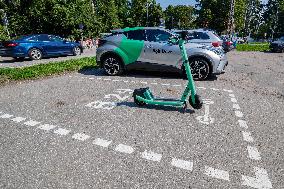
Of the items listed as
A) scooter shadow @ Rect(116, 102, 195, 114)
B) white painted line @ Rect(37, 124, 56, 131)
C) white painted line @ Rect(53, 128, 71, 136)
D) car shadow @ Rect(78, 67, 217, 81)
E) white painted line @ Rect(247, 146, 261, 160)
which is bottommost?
white painted line @ Rect(247, 146, 261, 160)

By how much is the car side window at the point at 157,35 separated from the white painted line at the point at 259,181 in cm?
638

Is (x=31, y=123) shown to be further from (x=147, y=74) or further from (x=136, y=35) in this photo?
(x=147, y=74)

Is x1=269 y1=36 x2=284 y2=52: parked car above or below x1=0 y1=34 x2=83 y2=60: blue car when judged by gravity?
below

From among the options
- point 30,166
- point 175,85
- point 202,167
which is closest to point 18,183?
point 30,166

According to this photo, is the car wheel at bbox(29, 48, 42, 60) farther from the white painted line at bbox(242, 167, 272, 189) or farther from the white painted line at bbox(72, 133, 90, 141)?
the white painted line at bbox(242, 167, 272, 189)

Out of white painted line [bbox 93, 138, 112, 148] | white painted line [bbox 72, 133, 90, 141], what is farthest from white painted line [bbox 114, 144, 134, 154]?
white painted line [bbox 72, 133, 90, 141]

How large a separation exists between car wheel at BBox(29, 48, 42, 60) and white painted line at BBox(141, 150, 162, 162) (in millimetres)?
13919

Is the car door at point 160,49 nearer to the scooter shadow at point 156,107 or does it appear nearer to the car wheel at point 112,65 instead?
the car wheel at point 112,65

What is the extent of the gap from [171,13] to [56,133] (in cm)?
10171

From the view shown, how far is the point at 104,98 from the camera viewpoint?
23.4ft

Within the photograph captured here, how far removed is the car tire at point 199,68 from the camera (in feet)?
29.0

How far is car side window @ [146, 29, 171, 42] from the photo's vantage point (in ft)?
30.0

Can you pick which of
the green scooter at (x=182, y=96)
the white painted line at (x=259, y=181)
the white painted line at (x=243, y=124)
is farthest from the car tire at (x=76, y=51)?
the white painted line at (x=259, y=181)

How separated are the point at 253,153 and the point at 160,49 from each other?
5.68 metres
